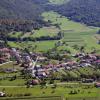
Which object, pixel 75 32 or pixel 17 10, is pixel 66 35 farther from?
pixel 17 10

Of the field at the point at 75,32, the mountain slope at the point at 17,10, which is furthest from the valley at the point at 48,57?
the mountain slope at the point at 17,10

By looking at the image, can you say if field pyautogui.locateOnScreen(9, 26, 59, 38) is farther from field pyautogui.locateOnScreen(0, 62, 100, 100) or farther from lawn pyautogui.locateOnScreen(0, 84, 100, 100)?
lawn pyautogui.locateOnScreen(0, 84, 100, 100)

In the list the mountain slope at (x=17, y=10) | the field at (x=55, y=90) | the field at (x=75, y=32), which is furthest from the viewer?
the mountain slope at (x=17, y=10)

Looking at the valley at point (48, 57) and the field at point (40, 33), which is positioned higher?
the field at point (40, 33)

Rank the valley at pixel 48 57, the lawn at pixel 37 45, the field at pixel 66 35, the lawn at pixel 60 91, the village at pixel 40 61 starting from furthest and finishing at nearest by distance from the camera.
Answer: the field at pixel 66 35 < the lawn at pixel 37 45 < the village at pixel 40 61 < the valley at pixel 48 57 < the lawn at pixel 60 91

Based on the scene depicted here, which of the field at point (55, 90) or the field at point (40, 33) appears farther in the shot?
the field at point (40, 33)

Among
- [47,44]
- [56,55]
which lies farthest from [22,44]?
[56,55]

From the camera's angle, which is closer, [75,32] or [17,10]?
[75,32]

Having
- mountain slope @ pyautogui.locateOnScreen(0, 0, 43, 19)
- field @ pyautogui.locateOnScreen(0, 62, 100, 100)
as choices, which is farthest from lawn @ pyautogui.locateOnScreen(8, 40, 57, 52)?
mountain slope @ pyautogui.locateOnScreen(0, 0, 43, 19)

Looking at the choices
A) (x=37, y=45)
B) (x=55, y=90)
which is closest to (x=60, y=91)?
(x=55, y=90)

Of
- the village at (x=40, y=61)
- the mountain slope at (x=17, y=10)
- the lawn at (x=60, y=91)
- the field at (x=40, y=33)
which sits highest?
the mountain slope at (x=17, y=10)

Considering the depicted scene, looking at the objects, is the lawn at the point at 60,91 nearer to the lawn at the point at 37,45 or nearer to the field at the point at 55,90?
the field at the point at 55,90
